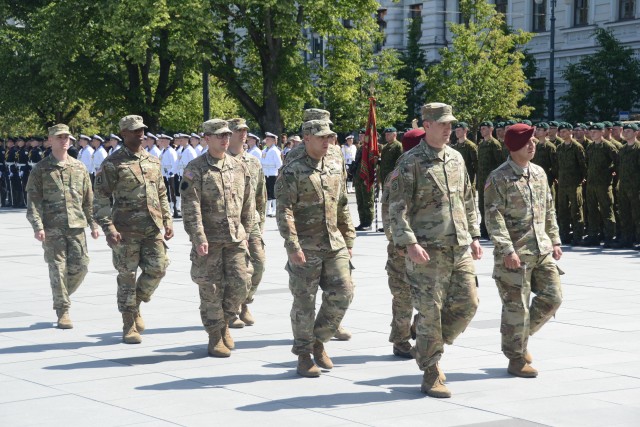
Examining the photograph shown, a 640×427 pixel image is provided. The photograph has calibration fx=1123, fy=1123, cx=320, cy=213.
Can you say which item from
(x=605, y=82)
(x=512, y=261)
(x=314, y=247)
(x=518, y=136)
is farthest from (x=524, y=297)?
(x=605, y=82)

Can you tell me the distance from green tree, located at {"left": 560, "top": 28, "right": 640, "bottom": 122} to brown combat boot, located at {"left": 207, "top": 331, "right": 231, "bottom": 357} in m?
35.7

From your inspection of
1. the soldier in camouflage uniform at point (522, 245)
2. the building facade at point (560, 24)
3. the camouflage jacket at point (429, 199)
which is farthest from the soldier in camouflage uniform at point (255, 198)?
the building facade at point (560, 24)

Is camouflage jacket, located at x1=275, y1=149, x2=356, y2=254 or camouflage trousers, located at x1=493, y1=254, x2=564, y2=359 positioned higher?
camouflage jacket, located at x1=275, y1=149, x2=356, y2=254

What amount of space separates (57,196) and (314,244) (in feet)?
13.0

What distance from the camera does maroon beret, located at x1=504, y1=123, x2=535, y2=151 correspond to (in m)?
8.88

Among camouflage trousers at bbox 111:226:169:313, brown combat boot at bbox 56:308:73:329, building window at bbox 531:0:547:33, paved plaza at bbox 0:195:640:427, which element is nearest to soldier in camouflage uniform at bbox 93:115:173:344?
camouflage trousers at bbox 111:226:169:313

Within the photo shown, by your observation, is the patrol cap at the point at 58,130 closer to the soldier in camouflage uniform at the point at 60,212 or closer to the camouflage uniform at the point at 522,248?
the soldier in camouflage uniform at the point at 60,212

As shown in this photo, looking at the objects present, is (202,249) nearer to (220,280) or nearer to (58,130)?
(220,280)

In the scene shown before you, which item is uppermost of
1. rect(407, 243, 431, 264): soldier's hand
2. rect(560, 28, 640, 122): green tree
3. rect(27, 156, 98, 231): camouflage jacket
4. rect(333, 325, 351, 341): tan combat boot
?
rect(560, 28, 640, 122): green tree

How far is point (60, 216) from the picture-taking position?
1187 cm

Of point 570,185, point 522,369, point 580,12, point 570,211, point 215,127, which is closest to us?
point 522,369

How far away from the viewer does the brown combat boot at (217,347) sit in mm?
9789

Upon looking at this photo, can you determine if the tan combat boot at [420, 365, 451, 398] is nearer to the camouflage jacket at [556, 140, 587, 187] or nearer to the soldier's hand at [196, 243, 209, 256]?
the soldier's hand at [196, 243, 209, 256]

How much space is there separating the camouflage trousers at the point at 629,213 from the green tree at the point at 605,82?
24909 mm
